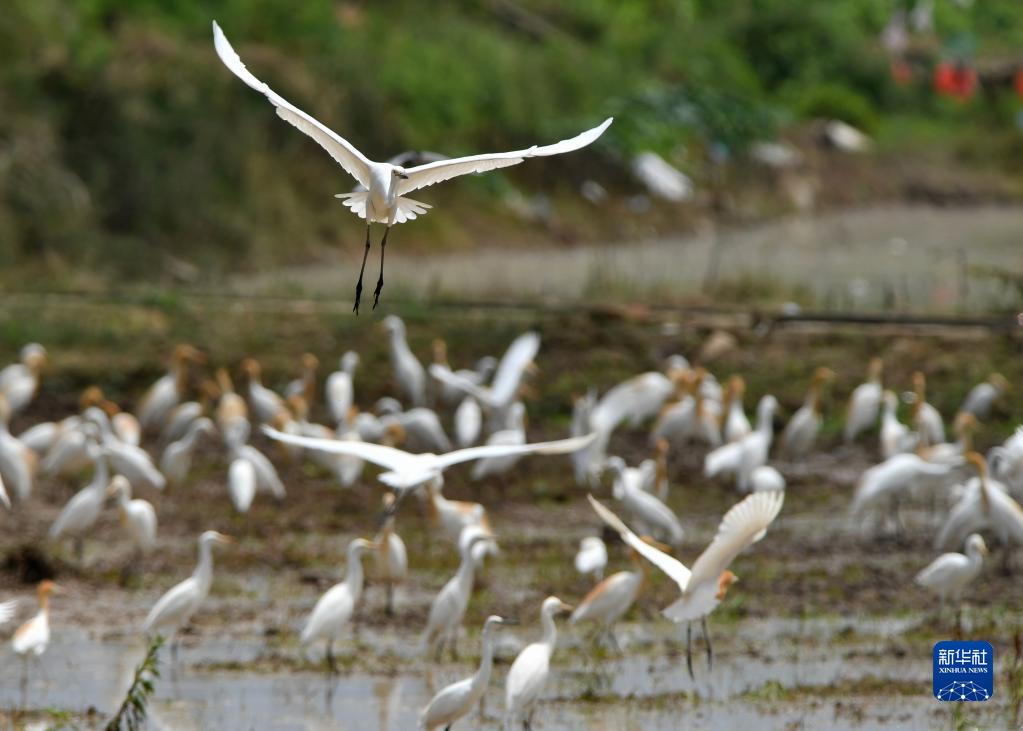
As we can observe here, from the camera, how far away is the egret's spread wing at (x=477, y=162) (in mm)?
7227

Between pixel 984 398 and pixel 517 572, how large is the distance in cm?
498

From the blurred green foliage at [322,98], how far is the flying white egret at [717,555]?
1528 centimetres

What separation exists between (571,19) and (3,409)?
2755cm

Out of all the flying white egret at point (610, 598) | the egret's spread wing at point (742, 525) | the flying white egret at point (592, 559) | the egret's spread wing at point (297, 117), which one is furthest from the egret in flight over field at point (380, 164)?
the flying white egret at point (592, 559)

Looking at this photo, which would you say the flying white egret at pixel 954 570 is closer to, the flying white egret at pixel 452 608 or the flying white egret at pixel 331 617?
the flying white egret at pixel 452 608

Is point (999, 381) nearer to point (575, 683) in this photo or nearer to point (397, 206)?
point (575, 683)

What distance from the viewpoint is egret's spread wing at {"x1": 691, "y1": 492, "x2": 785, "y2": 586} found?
7527mm

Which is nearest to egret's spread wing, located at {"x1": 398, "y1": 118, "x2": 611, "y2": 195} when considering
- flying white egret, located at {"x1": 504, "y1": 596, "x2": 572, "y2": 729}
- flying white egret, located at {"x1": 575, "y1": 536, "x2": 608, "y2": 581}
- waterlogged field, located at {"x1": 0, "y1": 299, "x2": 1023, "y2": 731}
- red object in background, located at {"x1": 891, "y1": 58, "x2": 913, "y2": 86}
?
flying white egret, located at {"x1": 504, "y1": 596, "x2": 572, "y2": 729}

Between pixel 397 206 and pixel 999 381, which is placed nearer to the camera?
pixel 397 206

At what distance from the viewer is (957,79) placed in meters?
41.5

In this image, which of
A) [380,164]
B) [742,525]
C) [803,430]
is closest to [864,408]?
[803,430]

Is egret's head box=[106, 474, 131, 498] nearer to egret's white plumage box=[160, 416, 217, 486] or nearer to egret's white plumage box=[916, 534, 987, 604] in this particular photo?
egret's white plumage box=[160, 416, 217, 486]

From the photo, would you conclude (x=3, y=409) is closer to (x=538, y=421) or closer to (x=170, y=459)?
(x=170, y=459)

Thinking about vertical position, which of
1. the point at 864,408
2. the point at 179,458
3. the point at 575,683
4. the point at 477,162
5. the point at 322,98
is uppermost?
the point at 322,98
